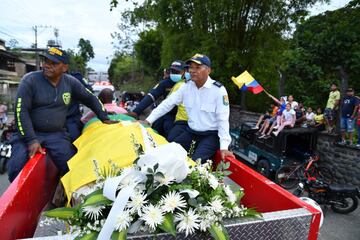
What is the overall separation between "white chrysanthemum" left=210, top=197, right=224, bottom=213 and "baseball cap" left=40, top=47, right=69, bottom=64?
2156mm

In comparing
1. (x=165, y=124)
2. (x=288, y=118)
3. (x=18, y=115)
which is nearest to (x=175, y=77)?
(x=165, y=124)

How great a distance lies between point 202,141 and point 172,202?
1.96 m

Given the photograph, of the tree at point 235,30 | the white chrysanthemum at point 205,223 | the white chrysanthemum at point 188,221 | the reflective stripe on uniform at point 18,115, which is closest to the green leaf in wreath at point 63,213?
the white chrysanthemum at point 188,221

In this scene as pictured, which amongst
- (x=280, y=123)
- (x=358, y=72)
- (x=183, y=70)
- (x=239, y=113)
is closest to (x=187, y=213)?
(x=183, y=70)

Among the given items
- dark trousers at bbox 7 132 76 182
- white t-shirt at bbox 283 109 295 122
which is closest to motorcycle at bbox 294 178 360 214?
white t-shirt at bbox 283 109 295 122

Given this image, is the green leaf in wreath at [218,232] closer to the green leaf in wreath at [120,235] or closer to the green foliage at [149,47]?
the green leaf in wreath at [120,235]

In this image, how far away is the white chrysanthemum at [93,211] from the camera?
157 centimetres

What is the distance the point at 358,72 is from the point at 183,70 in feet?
26.4

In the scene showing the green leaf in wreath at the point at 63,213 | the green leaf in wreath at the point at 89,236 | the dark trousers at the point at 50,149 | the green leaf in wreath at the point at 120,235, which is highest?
the green leaf in wreath at the point at 120,235

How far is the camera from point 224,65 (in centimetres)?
1305

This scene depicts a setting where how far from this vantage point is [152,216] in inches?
58.1

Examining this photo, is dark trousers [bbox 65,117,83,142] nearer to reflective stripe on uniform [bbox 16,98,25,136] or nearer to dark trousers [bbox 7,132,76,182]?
dark trousers [bbox 7,132,76,182]

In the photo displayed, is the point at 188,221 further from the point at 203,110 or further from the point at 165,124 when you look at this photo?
the point at 165,124

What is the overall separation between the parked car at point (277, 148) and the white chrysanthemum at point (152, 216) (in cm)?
658
